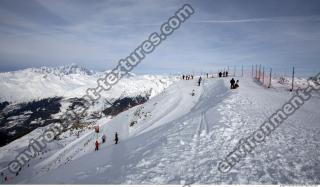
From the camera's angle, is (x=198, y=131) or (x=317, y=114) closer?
(x=198, y=131)

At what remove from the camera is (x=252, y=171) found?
1202 centimetres

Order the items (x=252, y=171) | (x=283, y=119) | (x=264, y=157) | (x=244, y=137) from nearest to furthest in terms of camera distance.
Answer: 1. (x=252, y=171)
2. (x=264, y=157)
3. (x=244, y=137)
4. (x=283, y=119)

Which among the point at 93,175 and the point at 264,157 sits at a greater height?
the point at 264,157

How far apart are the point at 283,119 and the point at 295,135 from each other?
16.8 feet

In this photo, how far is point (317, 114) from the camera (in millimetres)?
25891

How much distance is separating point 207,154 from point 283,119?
11.7 m

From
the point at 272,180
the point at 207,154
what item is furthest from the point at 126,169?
the point at 272,180

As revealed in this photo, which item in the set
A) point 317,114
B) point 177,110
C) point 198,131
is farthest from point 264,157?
point 177,110

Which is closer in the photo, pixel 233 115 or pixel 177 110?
pixel 233 115

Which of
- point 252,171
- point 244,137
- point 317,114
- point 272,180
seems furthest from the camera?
point 317,114

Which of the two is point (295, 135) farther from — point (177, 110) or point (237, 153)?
point (177, 110)

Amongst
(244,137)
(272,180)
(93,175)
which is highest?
(244,137)

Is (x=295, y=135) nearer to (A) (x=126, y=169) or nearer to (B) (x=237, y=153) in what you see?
(B) (x=237, y=153)

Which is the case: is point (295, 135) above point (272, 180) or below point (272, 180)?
above
